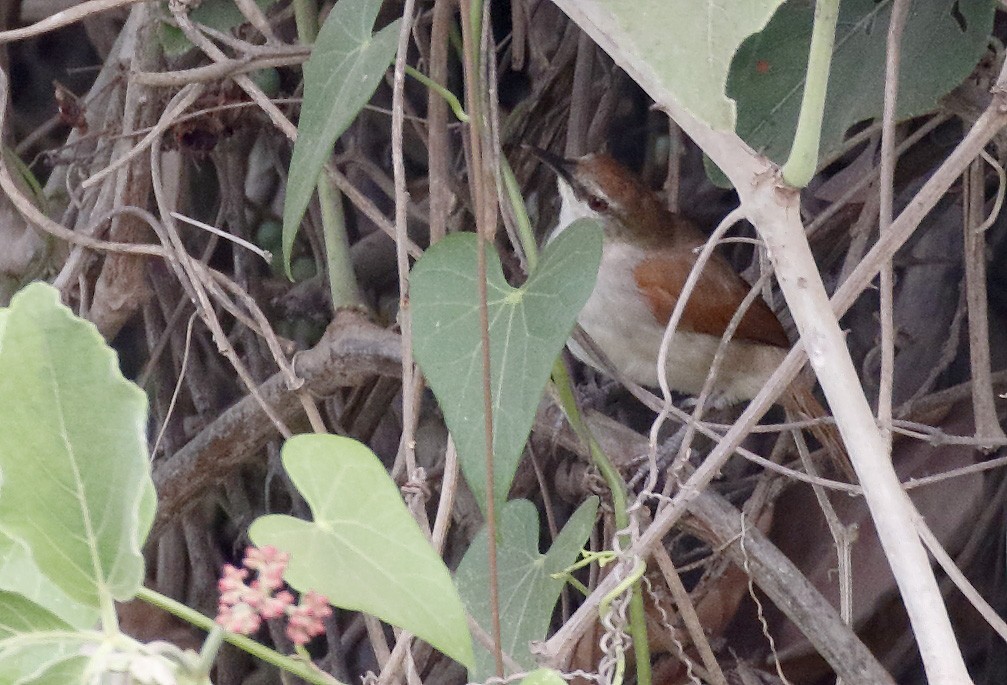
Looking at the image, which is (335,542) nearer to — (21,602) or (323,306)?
(21,602)

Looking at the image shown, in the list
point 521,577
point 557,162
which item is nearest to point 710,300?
point 557,162

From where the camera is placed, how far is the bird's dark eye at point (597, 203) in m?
2.60

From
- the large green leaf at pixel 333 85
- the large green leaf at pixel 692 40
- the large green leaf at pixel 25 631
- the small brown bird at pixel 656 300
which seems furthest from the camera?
the small brown bird at pixel 656 300

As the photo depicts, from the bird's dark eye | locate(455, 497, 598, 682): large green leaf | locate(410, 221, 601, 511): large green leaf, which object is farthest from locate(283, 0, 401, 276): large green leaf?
the bird's dark eye

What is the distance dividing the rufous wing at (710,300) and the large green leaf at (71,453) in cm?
187

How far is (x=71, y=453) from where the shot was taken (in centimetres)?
71

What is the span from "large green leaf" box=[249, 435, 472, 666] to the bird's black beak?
1.61m

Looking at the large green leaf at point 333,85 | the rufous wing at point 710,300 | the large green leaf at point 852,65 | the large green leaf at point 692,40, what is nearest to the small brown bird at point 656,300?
the rufous wing at point 710,300

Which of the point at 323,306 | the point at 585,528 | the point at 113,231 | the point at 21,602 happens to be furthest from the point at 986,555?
the point at 21,602

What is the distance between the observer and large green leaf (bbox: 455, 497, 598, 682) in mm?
1479

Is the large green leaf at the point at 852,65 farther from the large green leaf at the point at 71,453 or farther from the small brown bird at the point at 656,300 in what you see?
the large green leaf at the point at 71,453

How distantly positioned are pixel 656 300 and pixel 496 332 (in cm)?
121

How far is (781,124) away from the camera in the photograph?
1.79 meters

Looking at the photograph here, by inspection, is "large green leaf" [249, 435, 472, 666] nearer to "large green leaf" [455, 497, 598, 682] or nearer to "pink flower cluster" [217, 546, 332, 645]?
"pink flower cluster" [217, 546, 332, 645]
